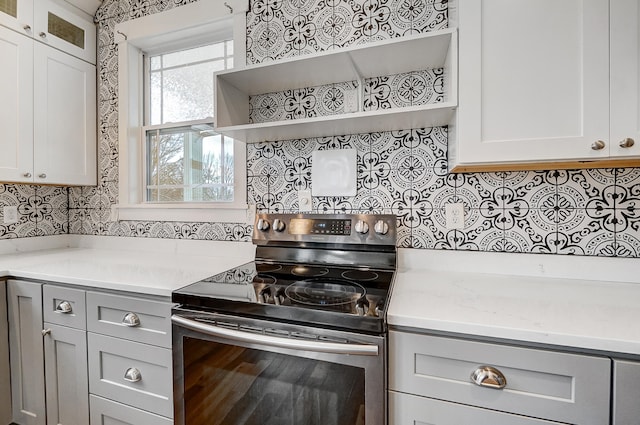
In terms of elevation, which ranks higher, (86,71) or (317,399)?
(86,71)

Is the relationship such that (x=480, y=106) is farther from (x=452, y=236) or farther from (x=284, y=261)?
(x=284, y=261)

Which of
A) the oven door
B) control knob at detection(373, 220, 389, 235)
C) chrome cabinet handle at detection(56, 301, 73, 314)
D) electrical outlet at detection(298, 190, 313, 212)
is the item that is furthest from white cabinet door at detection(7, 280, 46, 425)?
control knob at detection(373, 220, 389, 235)

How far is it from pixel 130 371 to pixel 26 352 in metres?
0.63

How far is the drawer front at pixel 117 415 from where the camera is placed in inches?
A: 50.1

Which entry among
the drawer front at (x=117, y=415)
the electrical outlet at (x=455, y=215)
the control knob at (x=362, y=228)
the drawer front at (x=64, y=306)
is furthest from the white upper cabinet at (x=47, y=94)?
the electrical outlet at (x=455, y=215)

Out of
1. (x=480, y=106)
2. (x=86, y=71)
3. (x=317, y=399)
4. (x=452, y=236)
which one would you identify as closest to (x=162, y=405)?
(x=317, y=399)

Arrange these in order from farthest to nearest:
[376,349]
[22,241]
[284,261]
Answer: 1. [22,241]
2. [284,261]
3. [376,349]

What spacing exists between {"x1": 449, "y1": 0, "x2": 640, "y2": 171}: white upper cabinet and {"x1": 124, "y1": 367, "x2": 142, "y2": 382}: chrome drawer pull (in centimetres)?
144

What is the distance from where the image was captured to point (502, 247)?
1438mm

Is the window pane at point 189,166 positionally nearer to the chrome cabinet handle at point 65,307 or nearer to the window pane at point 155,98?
the window pane at point 155,98

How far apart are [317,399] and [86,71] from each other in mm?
2416

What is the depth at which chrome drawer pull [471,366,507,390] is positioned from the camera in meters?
0.84

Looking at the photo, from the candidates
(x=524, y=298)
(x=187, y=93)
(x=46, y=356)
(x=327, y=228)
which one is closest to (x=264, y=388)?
(x=327, y=228)

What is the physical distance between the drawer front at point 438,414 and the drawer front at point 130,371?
82 cm
